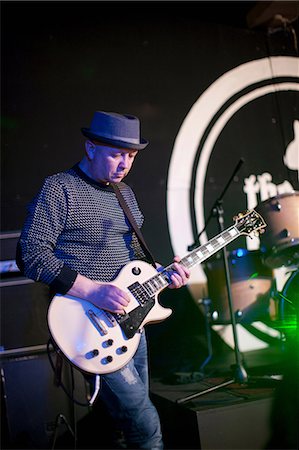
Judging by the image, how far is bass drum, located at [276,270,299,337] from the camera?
330cm

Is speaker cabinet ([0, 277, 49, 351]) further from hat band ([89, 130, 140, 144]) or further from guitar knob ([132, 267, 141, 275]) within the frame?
hat band ([89, 130, 140, 144])

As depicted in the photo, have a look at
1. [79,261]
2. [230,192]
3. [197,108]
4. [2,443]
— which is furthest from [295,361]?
[197,108]

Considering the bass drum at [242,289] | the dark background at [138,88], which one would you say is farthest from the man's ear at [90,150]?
the bass drum at [242,289]

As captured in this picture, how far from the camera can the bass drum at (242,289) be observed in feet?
14.7

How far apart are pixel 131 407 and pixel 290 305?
143cm

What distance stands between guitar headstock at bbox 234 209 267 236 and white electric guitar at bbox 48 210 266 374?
71 centimetres

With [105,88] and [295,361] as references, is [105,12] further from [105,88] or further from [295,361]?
[295,361]

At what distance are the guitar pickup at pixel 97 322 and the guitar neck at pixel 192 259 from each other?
0.31m

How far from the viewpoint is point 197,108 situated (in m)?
5.42

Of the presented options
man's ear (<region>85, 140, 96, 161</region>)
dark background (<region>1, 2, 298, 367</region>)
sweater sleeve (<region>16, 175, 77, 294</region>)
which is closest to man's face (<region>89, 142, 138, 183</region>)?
man's ear (<region>85, 140, 96, 161</region>)

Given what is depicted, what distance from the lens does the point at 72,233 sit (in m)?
2.63

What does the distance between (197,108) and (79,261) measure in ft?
10.6

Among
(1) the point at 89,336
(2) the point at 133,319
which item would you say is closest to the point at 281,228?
(2) the point at 133,319

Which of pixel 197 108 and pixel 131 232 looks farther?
pixel 197 108
